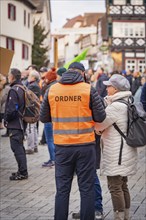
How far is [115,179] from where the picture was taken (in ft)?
22.0

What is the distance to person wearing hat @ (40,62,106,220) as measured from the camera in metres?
6.26

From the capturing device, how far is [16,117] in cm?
999

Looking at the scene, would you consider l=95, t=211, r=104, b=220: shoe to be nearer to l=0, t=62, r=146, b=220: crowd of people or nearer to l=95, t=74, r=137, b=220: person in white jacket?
l=0, t=62, r=146, b=220: crowd of people

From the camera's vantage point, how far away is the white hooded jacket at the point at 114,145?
6668 mm

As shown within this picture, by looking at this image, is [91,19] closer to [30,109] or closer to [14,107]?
[30,109]

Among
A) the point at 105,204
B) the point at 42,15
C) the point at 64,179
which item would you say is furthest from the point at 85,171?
the point at 42,15

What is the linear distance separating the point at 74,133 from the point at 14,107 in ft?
12.3

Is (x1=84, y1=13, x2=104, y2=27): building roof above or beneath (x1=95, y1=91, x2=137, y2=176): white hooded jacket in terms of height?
above

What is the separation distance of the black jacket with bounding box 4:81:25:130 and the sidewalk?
99 cm

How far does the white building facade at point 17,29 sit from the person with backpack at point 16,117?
28.7 meters

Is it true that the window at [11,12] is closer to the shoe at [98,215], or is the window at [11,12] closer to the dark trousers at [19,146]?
the dark trousers at [19,146]

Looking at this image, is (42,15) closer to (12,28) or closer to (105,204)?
(12,28)

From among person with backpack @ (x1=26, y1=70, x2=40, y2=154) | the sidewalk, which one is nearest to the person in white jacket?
the sidewalk

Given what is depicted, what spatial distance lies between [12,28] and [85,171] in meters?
35.1
